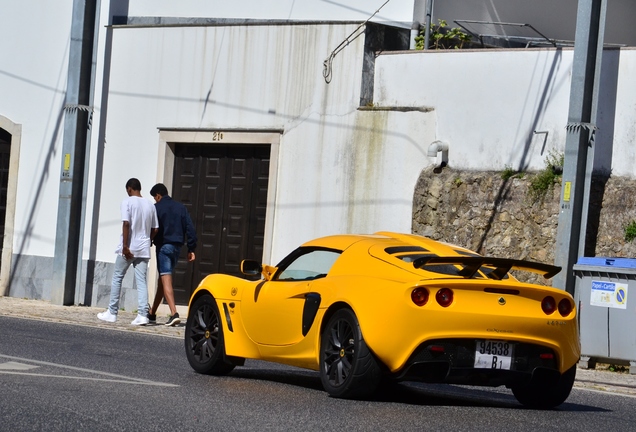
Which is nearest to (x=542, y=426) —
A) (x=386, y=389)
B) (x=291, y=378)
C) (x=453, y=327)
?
(x=453, y=327)

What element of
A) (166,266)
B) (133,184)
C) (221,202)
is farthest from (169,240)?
(221,202)

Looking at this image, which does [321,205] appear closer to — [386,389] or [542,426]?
[386,389]

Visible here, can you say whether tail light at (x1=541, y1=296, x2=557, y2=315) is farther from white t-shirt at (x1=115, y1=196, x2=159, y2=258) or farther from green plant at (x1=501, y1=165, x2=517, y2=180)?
green plant at (x1=501, y1=165, x2=517, y2=180)

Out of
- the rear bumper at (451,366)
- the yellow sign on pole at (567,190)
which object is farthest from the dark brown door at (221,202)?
the rear bumper at (451,366)

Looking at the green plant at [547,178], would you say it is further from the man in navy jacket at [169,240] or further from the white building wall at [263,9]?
the white building wall at [263,9]

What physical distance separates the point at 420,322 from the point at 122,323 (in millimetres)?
8963

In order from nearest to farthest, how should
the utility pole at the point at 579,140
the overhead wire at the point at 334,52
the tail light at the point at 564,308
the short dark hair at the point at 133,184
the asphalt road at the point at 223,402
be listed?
the asphalt road at the point at 223,402 → the tail light at the point at 564,308 → the utility pole at the point at 579,140 → the short dark hair at the point at 133,184 → the overhead wire at the point at 334,52

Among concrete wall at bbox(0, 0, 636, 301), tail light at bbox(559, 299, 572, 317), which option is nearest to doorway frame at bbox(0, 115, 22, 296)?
→ concrete wall at bbox(0, 0, 636, 301)

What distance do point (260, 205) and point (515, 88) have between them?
4738 millimetres

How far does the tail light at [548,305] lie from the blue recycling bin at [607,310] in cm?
546

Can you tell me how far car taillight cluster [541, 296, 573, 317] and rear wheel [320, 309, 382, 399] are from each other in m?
1.29

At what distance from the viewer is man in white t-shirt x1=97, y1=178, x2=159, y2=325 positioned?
16.0m

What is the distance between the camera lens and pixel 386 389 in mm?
10023

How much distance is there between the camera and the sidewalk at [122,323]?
41.1ft
